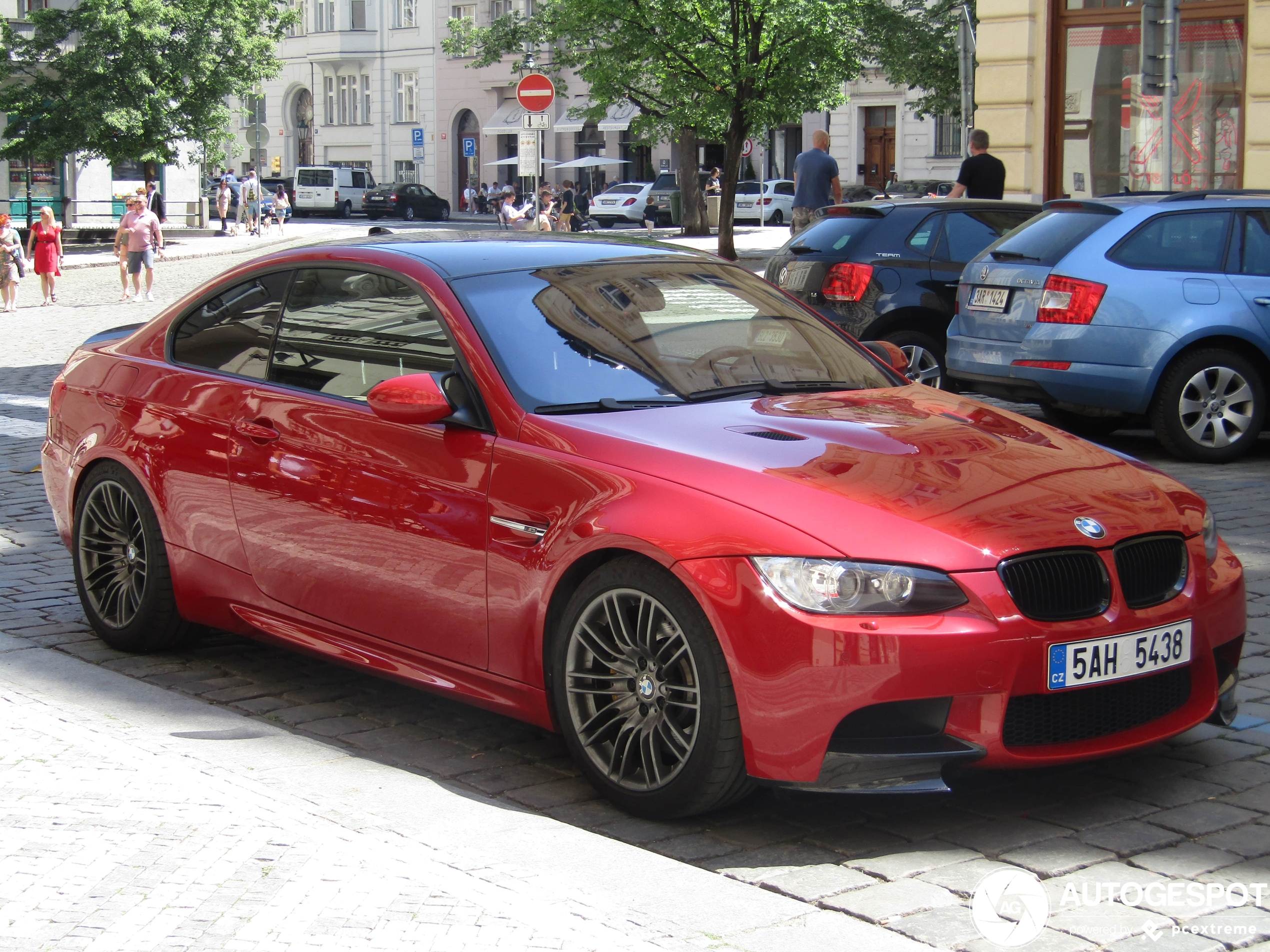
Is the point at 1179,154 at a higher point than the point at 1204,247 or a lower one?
higher

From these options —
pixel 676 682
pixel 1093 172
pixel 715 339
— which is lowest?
pixel 676 682

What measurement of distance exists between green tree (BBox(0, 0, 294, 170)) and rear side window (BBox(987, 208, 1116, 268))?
114 feet

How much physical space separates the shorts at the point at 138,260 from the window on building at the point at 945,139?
111 feet

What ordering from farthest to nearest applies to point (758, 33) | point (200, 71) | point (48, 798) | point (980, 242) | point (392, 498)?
point (200, 71), point (758, 33), point (980, 242), point (392, 498), point (48, 798)

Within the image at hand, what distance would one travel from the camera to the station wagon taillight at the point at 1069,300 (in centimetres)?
945

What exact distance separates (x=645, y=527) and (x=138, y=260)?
2362 cm

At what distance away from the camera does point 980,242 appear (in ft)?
38.5

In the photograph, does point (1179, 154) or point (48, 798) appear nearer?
point (48, 798)

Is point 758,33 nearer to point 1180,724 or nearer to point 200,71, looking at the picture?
point 200,71

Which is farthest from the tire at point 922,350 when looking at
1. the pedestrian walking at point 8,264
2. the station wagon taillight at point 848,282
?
the pedestrian walking at point 8,264

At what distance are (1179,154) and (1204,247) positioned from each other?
356 inches

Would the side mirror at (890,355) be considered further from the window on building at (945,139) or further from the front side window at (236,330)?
the window on building at (945,139)

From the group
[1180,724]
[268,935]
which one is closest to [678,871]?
[268,935]

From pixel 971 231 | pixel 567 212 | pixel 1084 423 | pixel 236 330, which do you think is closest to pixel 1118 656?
pixel 236 330
